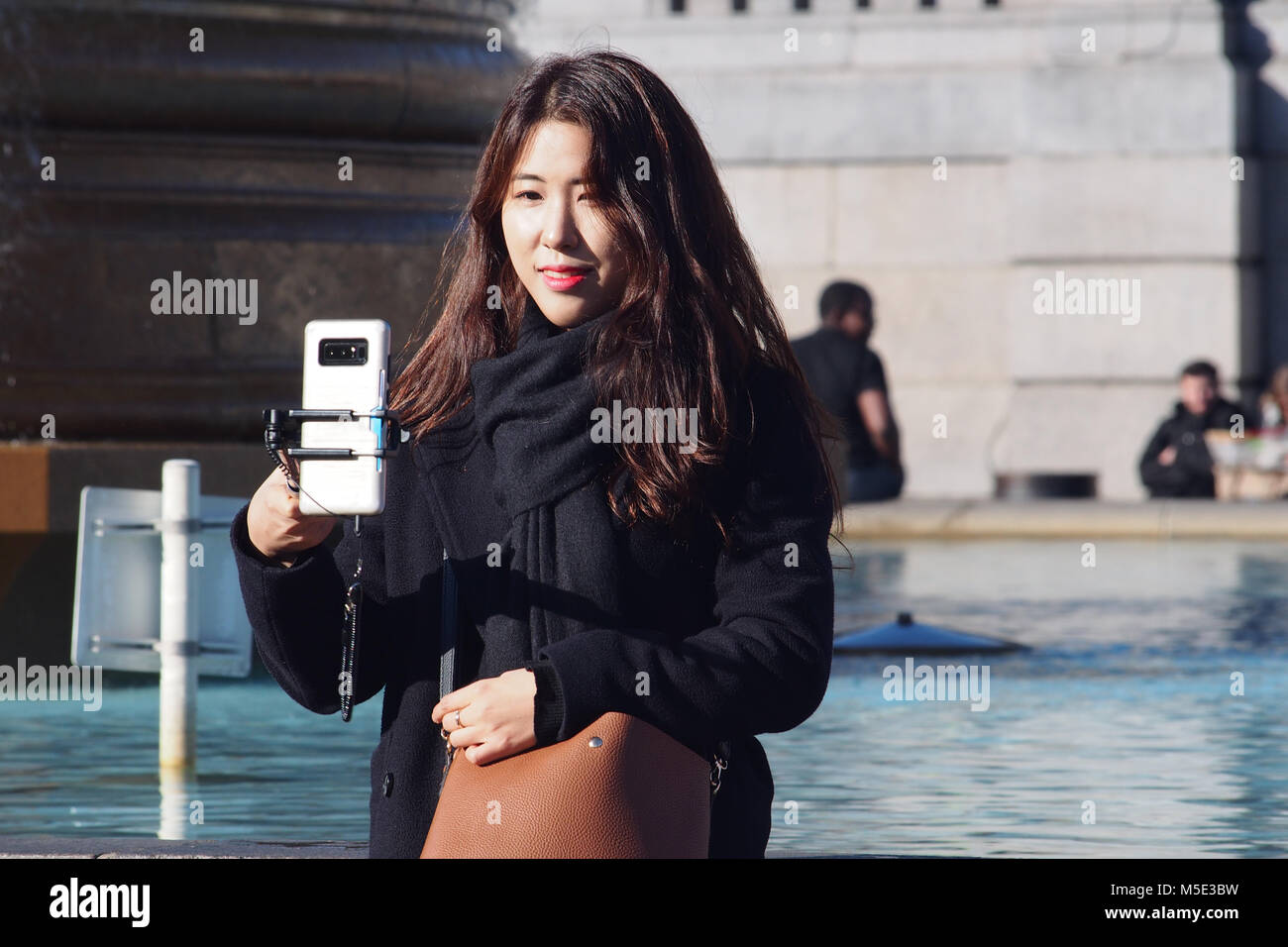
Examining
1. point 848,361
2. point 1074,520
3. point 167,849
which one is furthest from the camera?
point 1074,520

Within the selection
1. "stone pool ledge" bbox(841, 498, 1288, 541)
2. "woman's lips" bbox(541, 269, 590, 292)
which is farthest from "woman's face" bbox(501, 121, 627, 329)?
"stone pool ledge" bbox(841, 498, 1288, 541)

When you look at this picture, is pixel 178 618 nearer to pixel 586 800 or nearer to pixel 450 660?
pixel 450 660

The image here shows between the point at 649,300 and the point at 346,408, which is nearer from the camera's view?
the point at 346,408

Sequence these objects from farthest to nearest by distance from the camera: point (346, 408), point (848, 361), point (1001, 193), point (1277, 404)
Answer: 1. point (1001, 193)
2. point (1277, 404)
3. point (848, 361)
4. point (346, 408)

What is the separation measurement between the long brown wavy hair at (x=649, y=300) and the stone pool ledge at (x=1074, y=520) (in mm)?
12680

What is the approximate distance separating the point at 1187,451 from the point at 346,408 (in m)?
15.7

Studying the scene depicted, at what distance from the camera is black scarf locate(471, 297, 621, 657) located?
354 cm

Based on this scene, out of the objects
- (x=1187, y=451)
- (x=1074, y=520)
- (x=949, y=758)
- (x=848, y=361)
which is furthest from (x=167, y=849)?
(x=1187, y=451)

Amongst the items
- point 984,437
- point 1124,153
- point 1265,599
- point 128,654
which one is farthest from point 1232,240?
point 128,654

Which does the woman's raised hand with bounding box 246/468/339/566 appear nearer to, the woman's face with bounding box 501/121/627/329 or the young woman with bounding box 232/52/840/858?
the young woman with bounding box 232/52/840/858

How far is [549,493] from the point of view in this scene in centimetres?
359

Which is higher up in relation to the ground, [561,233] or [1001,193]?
[1001,193]

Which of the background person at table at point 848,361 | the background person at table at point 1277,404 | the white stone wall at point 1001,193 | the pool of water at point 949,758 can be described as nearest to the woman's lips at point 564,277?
the pool of water at point 949,758

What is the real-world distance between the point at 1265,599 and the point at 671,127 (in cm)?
887
